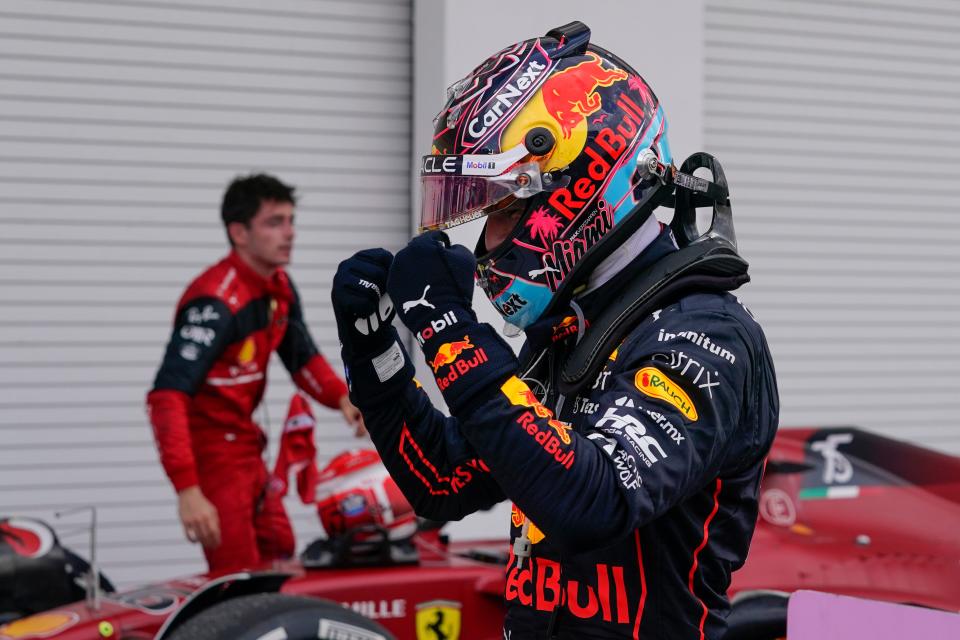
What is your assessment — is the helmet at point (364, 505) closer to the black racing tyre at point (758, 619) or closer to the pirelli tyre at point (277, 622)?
the pirelli tyre at point (277, 622)

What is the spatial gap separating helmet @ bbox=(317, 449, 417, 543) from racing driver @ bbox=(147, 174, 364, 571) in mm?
470

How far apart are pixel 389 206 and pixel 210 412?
2440 mm

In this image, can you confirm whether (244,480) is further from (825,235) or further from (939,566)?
(825,235)

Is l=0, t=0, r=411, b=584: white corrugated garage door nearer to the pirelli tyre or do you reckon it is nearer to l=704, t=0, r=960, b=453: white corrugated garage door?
l=704, t=0, r=960, b=453: white corrugated garage door

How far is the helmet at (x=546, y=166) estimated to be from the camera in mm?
1837

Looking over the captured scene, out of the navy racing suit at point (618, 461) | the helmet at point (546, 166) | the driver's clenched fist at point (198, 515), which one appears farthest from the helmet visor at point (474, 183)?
the driver's clenched fist at point (198, 515)

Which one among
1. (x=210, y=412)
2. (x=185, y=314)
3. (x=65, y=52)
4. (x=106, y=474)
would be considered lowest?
(x=106, y=474)

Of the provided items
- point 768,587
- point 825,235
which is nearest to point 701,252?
point 768,587

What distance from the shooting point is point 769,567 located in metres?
3.70

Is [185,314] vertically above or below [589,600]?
above

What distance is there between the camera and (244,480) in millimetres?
4895

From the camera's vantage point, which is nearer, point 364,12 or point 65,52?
point 65,52

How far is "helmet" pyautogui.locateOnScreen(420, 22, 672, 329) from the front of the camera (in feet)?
6.03

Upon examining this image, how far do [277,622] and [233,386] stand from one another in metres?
1.72
